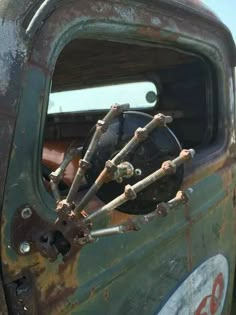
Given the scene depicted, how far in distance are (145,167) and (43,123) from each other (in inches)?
11.3

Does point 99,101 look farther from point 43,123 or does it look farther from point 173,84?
point 43,123

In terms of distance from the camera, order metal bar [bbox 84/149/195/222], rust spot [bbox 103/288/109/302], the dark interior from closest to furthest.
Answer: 1. metal bar [bbox 84/149/195/222]
2. rust spot [bbox 103/288/109/302]
3. the dark interior

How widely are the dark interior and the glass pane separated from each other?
0.05 m

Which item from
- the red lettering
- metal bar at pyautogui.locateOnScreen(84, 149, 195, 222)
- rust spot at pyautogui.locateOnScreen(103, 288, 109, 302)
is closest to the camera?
metal bar at pyautogui.locateOnScreen(84, 149, 195, 222)

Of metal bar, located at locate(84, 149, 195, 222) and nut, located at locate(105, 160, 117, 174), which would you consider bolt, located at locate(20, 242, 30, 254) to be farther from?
nut, located at locate(105, 160, 117, 174)

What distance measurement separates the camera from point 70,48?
6.36 feet

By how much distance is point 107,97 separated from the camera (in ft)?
8.96

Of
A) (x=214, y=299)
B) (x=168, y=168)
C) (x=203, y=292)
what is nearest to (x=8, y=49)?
(x=168, y=168)

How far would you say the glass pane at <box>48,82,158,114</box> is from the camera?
8.43 ft

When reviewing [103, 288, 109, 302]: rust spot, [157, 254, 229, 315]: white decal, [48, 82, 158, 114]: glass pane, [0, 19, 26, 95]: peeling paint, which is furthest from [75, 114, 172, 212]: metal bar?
[48, 82, 158, 114]: glass pane

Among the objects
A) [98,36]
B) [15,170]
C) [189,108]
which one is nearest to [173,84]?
[189,108]

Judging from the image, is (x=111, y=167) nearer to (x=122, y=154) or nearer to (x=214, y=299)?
(x=122, y=154)

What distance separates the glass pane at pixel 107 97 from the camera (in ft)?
8.43

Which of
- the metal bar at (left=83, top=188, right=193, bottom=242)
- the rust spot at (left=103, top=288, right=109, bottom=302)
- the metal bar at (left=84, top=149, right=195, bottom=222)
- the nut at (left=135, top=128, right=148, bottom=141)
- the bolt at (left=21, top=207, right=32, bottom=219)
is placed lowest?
the rust spot at (left=103, top=288, right=109, bottom=302)
